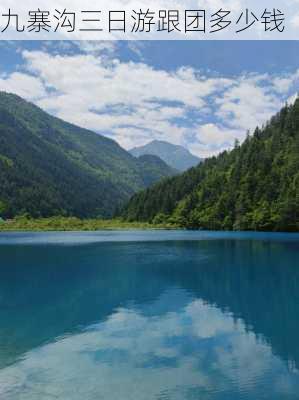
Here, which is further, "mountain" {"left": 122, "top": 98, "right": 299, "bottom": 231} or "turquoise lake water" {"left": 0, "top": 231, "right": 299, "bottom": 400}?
"mountain" {"left": 122, "top": 98, "right": 299, "bottom": 231}

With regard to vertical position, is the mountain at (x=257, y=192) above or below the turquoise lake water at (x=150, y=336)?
above

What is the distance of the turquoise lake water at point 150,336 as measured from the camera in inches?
605

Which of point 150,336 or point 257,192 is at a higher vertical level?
point 257,192

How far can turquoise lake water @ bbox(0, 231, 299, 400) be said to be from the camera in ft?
50.4

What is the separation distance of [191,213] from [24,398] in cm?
17122

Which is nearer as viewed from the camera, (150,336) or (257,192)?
(150,336)

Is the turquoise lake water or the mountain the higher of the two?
the mountain

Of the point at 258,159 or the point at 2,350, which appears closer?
the point at 2,350

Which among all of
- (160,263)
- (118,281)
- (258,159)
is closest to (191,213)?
(258,159)

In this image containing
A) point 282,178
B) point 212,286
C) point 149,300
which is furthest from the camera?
point 282,178

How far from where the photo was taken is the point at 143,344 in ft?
68.5

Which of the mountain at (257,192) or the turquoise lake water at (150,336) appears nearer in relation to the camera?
the turquoise lake water at (150,336)

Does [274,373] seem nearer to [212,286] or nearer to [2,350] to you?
[2,350]

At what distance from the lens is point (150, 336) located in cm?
2222
